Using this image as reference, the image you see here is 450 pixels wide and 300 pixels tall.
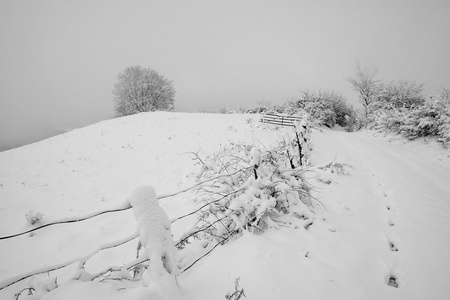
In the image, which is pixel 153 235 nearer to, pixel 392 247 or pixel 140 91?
pixel 392 247

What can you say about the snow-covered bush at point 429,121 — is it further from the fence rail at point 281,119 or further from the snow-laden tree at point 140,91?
the snow-laden tree at point 140,91

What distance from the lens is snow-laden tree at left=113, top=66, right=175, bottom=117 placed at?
1179 inches

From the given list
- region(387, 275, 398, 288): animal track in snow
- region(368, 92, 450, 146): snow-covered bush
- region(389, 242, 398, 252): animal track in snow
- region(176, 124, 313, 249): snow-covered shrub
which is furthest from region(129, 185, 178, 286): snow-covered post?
region(368, 92, 450, 146): snow-covered bush

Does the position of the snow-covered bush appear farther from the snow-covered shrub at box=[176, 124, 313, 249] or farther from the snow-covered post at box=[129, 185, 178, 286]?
the snow-covered post at box=[129, 185, 178, 286]

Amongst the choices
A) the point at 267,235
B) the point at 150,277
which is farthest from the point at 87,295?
the point at 267,235

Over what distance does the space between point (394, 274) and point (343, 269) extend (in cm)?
54

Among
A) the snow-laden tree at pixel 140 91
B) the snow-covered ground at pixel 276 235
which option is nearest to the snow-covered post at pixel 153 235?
the snow-covered ground at pixel 276 235

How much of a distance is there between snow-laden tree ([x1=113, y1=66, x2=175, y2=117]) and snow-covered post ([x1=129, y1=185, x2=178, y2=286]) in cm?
3236

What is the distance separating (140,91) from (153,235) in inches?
1295

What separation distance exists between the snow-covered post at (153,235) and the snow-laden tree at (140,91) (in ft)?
106

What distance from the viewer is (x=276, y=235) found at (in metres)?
2.20

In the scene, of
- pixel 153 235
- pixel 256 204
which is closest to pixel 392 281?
pixel 256 204

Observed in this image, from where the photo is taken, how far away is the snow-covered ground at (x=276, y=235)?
162 centimetres

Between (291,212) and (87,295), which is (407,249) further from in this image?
(87,295)
